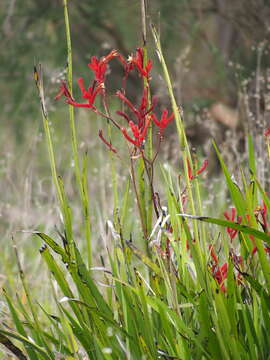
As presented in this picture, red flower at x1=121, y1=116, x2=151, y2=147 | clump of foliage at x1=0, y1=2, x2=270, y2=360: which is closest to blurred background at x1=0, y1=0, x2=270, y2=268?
clump of foliage at x1=0, y1=2, x2=270, y2=360

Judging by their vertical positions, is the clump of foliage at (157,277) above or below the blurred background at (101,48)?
below

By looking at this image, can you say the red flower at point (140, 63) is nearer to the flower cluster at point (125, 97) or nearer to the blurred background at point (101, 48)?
the flower cluster at point (125, 97)

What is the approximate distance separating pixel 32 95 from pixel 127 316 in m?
4.52

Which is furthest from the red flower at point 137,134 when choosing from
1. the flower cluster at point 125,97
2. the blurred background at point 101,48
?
the blurred background at point 101,48

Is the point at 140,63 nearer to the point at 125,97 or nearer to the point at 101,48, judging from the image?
the point at 125,97

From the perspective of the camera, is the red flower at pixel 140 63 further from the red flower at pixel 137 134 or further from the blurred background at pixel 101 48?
the blurred background at pixel 101 48

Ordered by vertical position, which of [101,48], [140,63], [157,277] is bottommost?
[157,277]

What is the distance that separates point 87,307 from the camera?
129 cm

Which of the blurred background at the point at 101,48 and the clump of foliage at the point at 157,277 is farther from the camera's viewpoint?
the blurred background at the point at 101,48

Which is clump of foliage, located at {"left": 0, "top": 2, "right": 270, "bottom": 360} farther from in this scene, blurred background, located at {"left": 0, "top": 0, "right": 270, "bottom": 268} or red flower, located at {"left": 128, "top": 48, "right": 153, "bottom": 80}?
blurred background, located at {"left": 0, "top": 0, "right": 270, "bottom": 268}

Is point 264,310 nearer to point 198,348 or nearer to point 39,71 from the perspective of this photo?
point 198,348

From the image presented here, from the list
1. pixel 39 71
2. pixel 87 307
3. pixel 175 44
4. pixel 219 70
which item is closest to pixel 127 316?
pixel 87 307

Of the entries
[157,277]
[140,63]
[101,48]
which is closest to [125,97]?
[140,63]

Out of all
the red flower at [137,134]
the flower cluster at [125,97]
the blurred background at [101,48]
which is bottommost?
the red flower at [137,134]
